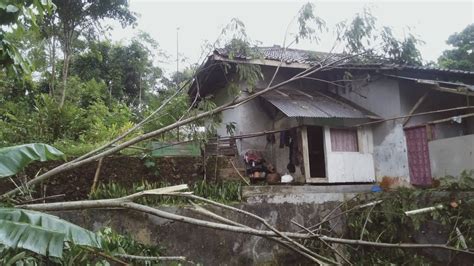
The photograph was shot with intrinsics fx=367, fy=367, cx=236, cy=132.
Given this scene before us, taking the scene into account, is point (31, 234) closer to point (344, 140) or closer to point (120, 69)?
point (344, 140)

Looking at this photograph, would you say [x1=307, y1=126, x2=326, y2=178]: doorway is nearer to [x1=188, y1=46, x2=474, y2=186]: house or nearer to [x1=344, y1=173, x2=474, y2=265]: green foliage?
[x1=188, y1=46, x2=474, y2=186]: house

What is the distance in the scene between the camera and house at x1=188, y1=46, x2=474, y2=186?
344 inches

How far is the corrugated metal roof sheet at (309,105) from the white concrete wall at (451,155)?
6.21ft

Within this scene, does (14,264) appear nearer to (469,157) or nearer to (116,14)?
(469,157)

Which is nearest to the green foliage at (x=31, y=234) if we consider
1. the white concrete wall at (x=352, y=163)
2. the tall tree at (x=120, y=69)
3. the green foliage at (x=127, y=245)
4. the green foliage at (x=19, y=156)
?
the green foliage at (x=19, y=156)

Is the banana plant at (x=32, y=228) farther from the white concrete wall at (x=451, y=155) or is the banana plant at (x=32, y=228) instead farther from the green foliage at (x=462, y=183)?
the white concrete wall at (x=451, y=155)

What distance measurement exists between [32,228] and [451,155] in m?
7.70

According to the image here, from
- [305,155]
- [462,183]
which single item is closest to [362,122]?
[305,155]

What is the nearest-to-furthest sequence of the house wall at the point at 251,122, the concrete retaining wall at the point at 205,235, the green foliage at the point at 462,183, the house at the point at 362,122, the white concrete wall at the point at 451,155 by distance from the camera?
the concrete retaining wall at the point at 205,235
the green foliage at the point at 462,183
the white concrete wall at the point at 451,155
the house at the point at 362,122
the house wall at the point at 251,122

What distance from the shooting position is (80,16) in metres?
11.7

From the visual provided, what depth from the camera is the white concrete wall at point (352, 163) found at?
29.7 ft

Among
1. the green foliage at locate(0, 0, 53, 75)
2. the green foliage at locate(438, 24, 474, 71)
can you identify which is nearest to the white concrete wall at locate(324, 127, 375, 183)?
the green foliage at locate(0, 0, 53, 75)

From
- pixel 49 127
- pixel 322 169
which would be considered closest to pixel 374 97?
pixel 322 169

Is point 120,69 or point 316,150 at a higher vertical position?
Answer: point 120,69
